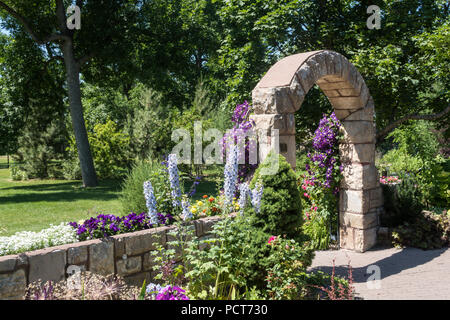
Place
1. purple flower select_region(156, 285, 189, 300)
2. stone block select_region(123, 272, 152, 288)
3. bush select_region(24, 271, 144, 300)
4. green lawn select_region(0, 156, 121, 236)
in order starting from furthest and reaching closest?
green lawn select_region(0, 156, 121, 236)
stone block select_region(123, 272, 152, 288)
bush select_region(24, 271, 144, 300)
purple flower select_region(156, 285, 189, 300)

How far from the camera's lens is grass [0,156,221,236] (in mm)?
7594

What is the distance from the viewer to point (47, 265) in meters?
3.28

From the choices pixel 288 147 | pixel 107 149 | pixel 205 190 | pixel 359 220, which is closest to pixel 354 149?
pixel 359 220

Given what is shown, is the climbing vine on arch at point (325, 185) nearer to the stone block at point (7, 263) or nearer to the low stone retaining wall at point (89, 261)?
the low stone retaining wall at point (89, 261)

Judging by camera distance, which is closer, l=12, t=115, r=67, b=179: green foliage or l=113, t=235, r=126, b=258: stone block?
l=113, t=235, r=126, b=258: stone block

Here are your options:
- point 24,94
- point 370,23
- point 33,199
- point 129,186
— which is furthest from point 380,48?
point 24,94

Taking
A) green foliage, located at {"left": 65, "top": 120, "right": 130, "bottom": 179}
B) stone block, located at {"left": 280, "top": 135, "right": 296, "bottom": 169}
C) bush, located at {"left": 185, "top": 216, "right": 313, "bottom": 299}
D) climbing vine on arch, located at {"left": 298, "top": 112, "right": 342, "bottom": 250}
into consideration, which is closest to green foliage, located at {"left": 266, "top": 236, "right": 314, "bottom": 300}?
bush, located at {"left": 185, "top": 216, "right": 313, "bottom": 299}

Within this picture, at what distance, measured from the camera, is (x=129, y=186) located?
5832 millimetres

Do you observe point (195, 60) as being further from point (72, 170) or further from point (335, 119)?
point (335, 119)

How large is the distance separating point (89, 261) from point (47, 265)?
39 centimetres

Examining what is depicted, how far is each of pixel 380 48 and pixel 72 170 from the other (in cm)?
1271

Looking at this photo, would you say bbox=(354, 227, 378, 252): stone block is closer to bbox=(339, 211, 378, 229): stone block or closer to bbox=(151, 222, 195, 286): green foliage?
bbox=(339, 211, 378, 229): stone block

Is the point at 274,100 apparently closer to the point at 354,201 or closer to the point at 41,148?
the point at 354,201

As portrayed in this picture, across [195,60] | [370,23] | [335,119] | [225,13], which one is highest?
[195,60]
